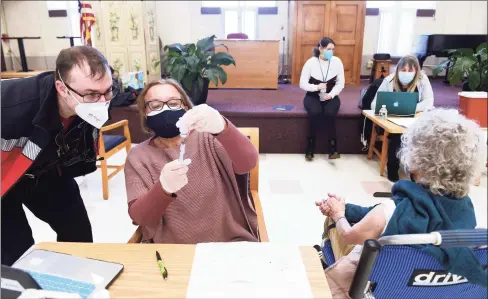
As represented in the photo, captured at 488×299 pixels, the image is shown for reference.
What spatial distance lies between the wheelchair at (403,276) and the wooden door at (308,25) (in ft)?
18.9

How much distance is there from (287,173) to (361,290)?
103 inches

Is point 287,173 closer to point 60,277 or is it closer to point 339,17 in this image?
point 60,277

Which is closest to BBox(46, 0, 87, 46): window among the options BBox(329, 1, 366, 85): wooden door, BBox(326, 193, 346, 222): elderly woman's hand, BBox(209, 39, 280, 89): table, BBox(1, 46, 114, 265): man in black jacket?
BBox(209, 39, 280, 89): table

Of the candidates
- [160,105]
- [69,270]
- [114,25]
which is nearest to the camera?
[69,270]

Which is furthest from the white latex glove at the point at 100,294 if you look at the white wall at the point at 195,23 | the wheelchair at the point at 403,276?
Result: the white wall at the point at 195,23

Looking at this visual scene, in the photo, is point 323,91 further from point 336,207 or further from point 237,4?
point 237,4

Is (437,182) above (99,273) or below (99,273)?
above

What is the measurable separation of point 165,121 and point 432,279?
83 centimetres

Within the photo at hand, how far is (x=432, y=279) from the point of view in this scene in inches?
27.7

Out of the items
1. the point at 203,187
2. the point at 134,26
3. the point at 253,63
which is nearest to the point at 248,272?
the point at 203,187

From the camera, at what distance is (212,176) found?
1161mm

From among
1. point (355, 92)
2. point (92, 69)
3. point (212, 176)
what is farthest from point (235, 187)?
point (355, 92)

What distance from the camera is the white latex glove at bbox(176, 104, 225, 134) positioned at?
903 mm

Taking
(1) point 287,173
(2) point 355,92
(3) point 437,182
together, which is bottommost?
(1) point 287,173
